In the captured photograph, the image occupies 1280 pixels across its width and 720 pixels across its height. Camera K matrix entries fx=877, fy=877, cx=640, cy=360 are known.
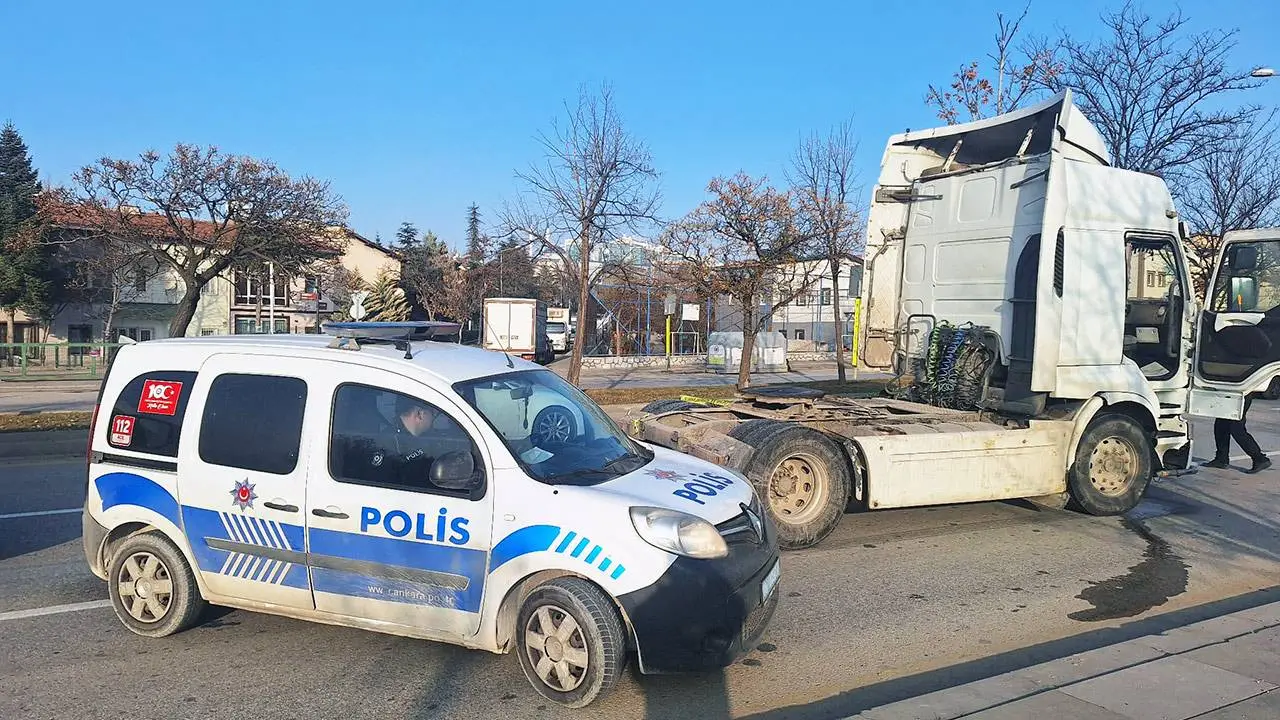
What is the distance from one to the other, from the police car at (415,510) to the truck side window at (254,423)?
0.4 inches

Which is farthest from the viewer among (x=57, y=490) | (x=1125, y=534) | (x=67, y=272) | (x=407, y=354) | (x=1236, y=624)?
(x=67, y=272)

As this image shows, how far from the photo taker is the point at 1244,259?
9.74 m

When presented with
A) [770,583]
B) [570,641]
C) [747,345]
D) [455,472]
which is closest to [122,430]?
[455,472]

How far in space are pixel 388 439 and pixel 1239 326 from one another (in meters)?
9.58

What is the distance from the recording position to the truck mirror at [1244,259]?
9.69 meters

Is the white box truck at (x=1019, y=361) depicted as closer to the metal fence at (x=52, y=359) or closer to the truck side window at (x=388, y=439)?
the truck side window at (x=388, y=439)

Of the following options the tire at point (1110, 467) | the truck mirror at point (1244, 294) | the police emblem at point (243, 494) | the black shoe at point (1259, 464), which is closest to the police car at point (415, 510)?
the police emblem at point (243, 494)

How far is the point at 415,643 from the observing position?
4906mm

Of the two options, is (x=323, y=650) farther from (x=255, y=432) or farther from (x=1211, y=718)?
(x=1211, y=718)

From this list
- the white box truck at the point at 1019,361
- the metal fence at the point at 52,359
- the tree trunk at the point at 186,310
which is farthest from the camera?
the metal fence at the point at 52,359

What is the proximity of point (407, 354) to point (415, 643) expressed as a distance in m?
1.64

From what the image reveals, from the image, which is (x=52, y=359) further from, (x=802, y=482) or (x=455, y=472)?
(x=455, y=472)

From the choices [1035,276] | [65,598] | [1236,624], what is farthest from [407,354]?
[1035,276]

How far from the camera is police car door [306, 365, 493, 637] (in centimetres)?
422
